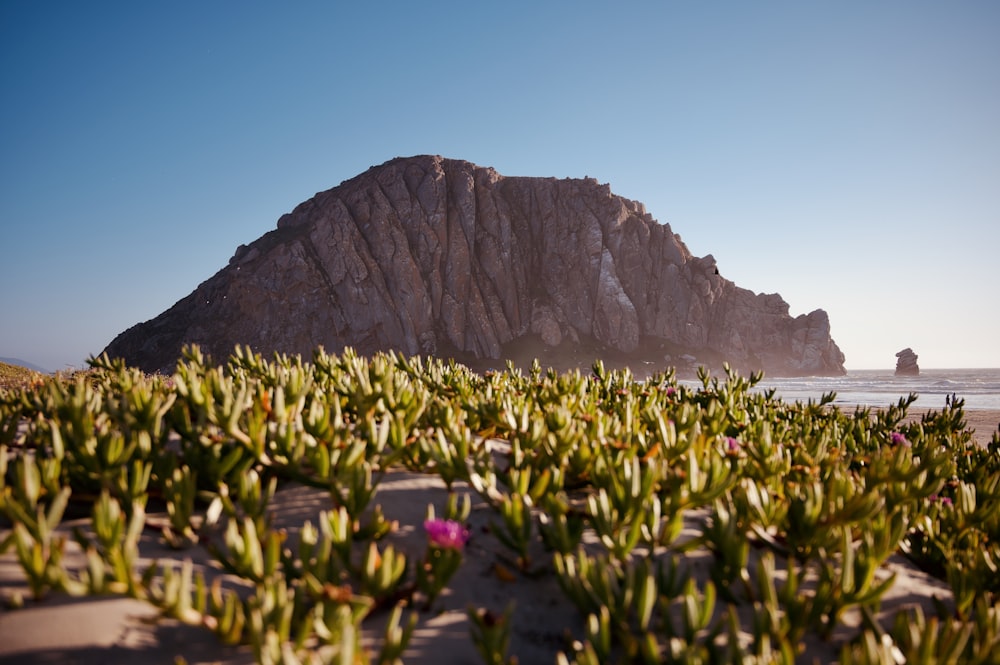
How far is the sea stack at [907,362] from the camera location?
3346 inches

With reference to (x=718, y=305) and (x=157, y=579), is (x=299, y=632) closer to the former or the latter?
(x=157, y=579)

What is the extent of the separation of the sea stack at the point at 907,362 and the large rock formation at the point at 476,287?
30.2ft

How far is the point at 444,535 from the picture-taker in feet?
6.16

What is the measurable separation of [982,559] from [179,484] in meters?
3.67

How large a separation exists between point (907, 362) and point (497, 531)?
11363 cm

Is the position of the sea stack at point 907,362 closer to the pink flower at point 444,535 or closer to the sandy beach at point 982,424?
the sandy beach at point 982,424

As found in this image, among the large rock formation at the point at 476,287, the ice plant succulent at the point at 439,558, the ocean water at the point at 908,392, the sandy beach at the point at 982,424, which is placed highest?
the large rock formation at the point at 476,287

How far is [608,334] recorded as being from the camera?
80.2 m

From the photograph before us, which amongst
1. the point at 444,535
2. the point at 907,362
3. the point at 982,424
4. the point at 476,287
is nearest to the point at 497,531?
the point at 444,535

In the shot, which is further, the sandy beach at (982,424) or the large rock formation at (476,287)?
the large rock formation at (476,287)

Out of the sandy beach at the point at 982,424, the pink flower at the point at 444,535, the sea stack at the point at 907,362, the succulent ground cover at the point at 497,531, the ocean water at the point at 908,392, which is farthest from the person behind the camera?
the sea stack at the point at 907,362

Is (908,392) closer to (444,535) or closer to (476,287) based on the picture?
(444,535)

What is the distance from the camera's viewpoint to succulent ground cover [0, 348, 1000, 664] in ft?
4.72

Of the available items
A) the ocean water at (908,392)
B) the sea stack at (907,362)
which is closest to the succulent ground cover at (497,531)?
the ocean water at (908,392)
